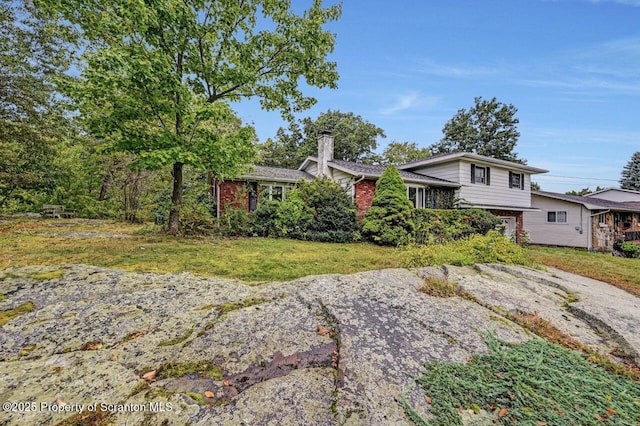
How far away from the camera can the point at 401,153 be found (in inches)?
1172

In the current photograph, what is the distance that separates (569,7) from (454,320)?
11.6 m

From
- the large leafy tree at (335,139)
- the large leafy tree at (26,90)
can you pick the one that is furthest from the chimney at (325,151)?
the large leafy tree at (26,90)

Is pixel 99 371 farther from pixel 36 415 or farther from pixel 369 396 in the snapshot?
pixel 369 396

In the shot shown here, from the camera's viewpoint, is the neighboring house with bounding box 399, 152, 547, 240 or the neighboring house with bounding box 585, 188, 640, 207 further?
the neighboring house with bounding box 585, 188, 640, 207

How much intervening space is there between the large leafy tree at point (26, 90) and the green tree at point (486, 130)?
34.5 metres

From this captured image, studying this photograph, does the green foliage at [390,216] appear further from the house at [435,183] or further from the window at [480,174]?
the window at [480,174]

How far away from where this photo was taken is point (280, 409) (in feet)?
4.48

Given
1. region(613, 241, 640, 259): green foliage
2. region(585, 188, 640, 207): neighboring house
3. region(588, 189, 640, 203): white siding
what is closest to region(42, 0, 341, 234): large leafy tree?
region(613, 241, 640, 259): green foliage

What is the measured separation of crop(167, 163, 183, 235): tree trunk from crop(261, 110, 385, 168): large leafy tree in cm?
1793

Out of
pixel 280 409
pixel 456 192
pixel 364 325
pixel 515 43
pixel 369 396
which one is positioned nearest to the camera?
pixel 280 409

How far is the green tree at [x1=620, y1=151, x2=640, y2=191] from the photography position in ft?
108

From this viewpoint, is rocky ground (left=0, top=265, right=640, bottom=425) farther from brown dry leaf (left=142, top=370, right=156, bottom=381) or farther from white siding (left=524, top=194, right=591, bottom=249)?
white siding (left=524, top=194, right=591, bottom=249)

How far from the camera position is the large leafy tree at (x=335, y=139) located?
2691 centimetres

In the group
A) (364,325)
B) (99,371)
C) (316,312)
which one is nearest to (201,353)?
(99,371)
